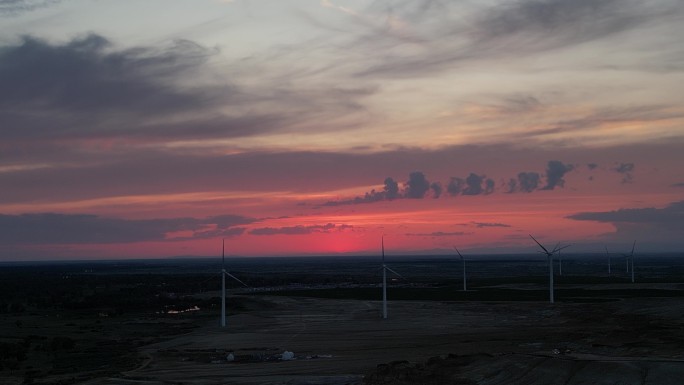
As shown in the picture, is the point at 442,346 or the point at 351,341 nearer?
the point at 442,346

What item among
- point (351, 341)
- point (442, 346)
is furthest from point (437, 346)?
point (351, 341)

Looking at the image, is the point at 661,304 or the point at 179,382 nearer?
the point at 179,382

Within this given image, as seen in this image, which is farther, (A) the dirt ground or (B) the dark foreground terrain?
(B) the dark foreground terrain

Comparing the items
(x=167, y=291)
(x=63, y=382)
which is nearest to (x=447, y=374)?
(x=63, y=382)

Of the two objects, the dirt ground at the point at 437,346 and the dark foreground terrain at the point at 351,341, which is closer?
the dirt ground at the point at 437,346

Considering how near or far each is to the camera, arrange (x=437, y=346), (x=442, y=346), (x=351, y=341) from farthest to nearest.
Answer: (x=351, y=341), (x=437, y=346), (x=442, y=346)

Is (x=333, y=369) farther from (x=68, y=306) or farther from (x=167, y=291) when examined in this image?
(x=167, y=291)

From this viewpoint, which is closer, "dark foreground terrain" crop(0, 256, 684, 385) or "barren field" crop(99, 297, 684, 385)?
"barren field" crop(99, 297, 684, 385)

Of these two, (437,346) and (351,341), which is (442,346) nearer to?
(437,346)
